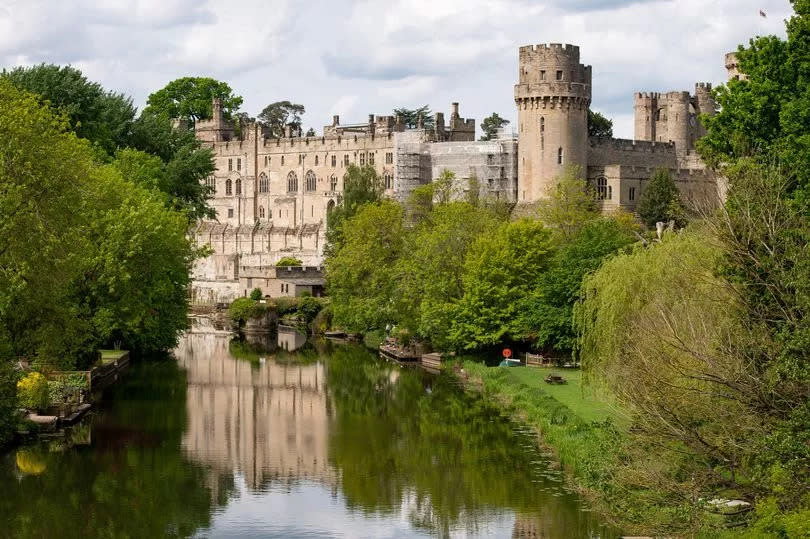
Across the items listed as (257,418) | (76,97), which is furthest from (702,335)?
(76,97)

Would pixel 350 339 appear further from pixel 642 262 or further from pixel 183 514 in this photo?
pixel 183 514

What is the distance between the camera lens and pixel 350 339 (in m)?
61.6

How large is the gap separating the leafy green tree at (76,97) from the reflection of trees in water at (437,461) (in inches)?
646

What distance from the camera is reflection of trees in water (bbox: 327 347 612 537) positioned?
2586cm

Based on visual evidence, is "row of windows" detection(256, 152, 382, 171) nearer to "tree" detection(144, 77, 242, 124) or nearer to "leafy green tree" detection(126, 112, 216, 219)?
"tree" detection(144, 77, 242, 124)

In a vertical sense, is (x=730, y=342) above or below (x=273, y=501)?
above

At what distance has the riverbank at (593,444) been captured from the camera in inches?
858

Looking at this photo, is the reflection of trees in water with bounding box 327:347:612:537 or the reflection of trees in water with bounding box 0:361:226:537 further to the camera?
the reflection of trees in water with bounding box 327:347:612:537

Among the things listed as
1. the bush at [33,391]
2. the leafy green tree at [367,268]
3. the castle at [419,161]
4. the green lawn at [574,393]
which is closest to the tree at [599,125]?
the castle at [419,161]

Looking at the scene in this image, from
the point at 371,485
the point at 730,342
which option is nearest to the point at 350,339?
the point at 371,485

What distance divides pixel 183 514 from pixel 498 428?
1044 cm

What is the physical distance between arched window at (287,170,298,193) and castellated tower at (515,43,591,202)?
97.0ft

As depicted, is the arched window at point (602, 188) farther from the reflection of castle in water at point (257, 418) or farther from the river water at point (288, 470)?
the river water at point (288, 470)

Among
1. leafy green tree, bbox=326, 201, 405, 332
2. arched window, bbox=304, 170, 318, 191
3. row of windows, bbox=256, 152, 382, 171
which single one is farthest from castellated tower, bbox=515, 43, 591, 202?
arched window, bbox=304, 170, 318, 191
